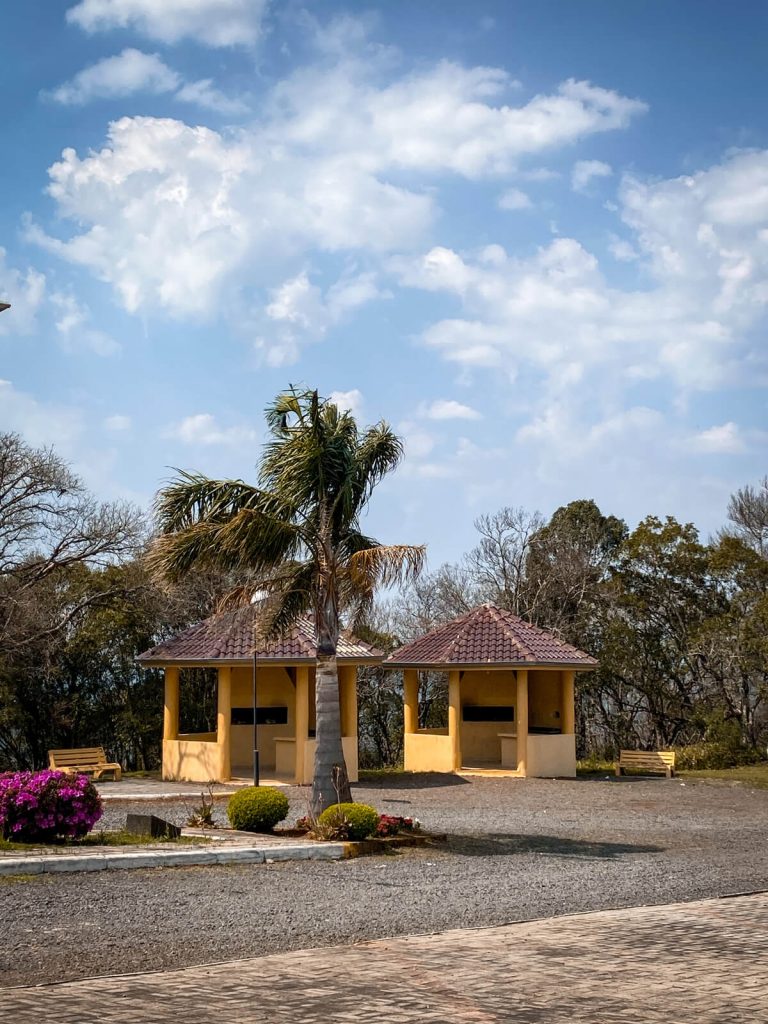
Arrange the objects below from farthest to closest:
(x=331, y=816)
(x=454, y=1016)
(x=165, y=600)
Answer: (x=165, y=600)
(x=331, y=816)
(x=454, y=1016)

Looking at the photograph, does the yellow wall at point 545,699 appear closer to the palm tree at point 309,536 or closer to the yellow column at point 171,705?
the yellow column at point 171,705

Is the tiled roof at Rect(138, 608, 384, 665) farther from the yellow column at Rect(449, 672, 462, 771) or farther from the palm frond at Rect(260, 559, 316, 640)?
the palm frond at Rect(260, 559, 316, 640)

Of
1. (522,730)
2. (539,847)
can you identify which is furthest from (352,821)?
Result: (522,730)

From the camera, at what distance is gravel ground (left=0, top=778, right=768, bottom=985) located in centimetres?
971

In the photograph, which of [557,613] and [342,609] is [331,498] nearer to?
[342,609]

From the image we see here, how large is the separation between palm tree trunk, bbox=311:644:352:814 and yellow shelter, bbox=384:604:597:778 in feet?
40.1

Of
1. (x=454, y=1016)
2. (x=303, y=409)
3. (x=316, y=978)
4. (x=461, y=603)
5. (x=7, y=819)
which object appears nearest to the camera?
(x=454, y=1016)

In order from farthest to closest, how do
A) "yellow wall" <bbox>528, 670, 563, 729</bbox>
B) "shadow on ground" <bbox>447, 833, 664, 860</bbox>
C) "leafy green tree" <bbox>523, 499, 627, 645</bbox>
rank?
"leafy green tree" <bbox>523, 499, 627, 645</bbox> → "yellow wall" <bbox>528, 670, 563, 729</bbox> → "shadow on ground" <bbox>447, 833, 664, 860</bbox>

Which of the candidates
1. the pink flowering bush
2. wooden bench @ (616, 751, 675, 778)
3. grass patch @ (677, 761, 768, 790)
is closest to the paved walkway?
the pink flowering bush

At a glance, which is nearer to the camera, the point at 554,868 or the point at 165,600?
→ the point at 554,868

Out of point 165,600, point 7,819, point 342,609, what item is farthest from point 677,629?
point 7,819

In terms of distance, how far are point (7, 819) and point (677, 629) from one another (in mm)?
28699

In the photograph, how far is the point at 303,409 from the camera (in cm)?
1717

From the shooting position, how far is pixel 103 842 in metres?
15.0
